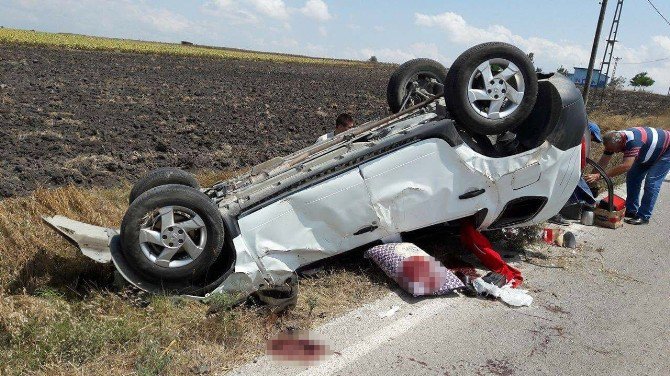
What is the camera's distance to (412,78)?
6.19 meters

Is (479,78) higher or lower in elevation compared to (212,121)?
higher

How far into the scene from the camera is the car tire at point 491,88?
4.34 metres

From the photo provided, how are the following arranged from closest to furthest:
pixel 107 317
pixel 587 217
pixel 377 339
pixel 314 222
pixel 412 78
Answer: pixel 107 317 < pixel 377 339 < pixel 314 222 < pixel 412 78 < pixel 587 217

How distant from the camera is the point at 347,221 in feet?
13.6

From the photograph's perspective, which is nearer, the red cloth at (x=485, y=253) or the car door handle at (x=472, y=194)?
the car door handle at (x=472, y=194)

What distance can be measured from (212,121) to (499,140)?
33.6 ft

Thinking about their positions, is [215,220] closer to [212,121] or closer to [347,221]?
[347,221]

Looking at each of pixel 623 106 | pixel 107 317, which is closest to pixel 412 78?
pixel 107 317

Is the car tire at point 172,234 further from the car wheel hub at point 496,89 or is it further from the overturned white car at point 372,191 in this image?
the car wheel hub at point 496,89

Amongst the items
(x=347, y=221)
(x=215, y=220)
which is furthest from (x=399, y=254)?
(x=215, y=220)

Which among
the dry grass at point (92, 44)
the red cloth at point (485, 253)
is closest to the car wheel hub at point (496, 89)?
the red cloth at point (485, 253)

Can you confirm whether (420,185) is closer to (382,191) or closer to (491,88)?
(382,191)

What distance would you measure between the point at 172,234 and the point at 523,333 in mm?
2543

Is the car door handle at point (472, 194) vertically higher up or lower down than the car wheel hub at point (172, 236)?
higher up
